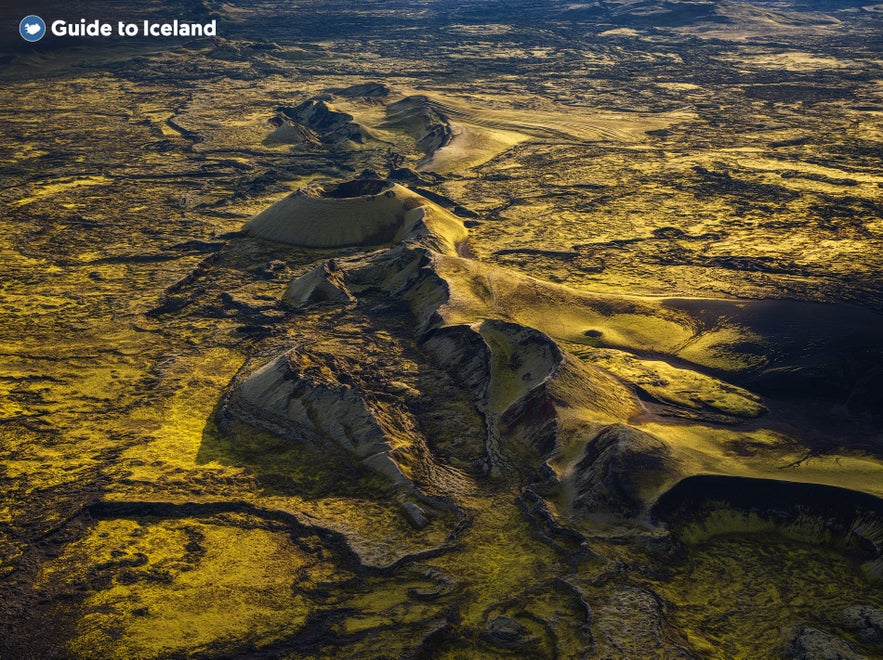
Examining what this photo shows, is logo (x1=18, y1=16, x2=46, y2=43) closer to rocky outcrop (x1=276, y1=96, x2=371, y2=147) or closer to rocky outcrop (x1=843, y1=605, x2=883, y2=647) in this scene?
rocky outcrop (x1=276, y1=96, x2=371, y2=147)

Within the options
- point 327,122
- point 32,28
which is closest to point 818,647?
point 327,122

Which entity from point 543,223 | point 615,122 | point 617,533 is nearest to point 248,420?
point 617,533

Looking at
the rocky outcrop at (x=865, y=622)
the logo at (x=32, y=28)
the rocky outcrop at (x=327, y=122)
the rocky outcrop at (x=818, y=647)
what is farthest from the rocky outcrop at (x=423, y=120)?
the logo at (x=32, y=28)

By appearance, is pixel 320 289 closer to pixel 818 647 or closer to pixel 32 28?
pixel 818 647

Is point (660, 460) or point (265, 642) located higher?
point (660, 460)

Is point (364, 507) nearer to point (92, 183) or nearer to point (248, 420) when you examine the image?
point (248, 420)
